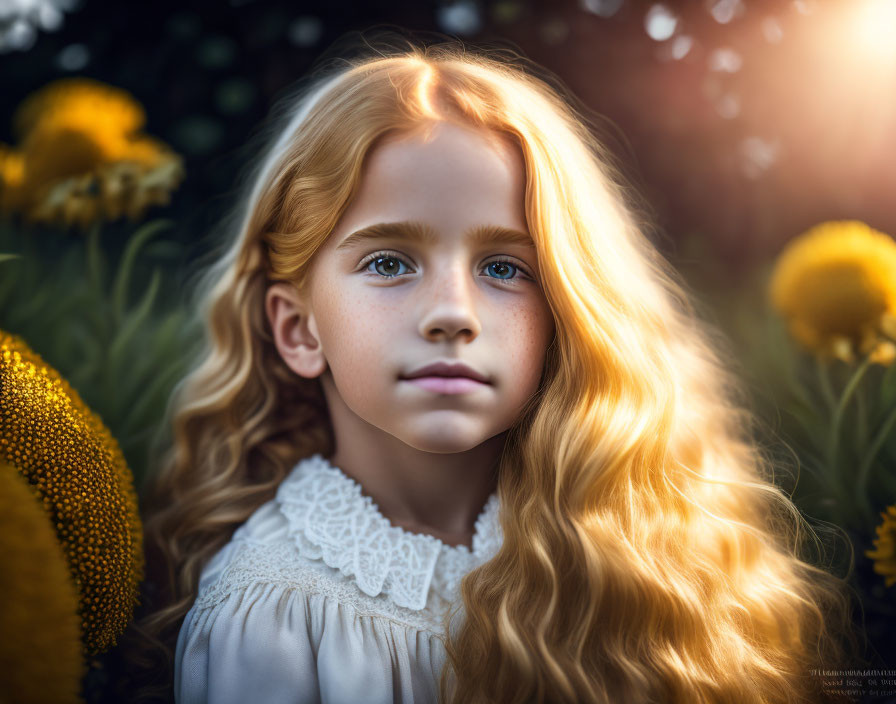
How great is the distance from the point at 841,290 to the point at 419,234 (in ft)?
2.99

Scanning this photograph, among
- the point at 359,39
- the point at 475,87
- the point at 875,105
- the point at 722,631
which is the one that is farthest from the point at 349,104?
the point at 875,105

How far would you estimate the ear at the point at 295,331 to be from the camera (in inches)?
42.5

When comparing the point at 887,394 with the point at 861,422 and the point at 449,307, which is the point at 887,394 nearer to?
the point at 861,422

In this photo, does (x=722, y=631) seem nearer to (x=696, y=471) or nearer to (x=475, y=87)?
(x=696, y=471)

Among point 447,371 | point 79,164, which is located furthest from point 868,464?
point 79,164

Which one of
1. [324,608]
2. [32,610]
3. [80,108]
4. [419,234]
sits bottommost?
[324,608]

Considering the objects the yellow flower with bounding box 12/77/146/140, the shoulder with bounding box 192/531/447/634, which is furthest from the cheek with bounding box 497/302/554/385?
the yellow flower with bounding box 12/77/146/140

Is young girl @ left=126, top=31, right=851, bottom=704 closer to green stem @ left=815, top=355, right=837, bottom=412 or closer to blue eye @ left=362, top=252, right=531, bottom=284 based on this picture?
blue eye @ left=362, top=252, right=531, bottom=284

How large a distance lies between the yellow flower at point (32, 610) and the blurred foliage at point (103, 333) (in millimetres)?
499

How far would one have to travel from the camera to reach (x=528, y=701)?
90 centimetres

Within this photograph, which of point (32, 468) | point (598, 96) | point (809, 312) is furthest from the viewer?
point (598, 96)

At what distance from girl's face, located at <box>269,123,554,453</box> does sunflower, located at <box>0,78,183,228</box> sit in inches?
29.8

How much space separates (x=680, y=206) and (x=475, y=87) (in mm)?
791

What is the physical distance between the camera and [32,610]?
0.68 meters
